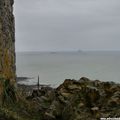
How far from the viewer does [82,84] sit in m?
14.5

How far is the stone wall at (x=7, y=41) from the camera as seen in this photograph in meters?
11.6

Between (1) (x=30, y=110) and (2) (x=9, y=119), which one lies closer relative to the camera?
(2) (x=9, y=119)

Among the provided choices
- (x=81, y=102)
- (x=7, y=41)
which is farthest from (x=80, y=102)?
(x=7, y=41)

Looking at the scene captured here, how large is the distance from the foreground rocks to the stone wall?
1692 millimetres

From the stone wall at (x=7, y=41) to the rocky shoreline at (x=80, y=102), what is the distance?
1.59 metres

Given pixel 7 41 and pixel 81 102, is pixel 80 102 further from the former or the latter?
pixel 7 41

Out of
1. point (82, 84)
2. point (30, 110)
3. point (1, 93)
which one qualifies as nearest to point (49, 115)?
point (30, 110)

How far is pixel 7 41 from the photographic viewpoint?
12094 millimetres

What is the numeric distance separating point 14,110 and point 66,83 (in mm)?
4022

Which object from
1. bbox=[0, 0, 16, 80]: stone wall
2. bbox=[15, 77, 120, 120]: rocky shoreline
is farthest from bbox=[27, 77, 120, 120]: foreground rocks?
bbox=[0, 0, 16, 80]: stone wall

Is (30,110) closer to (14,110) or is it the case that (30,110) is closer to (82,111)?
(14,110)

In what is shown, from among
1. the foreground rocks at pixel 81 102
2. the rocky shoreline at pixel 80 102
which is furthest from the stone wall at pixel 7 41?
the foreground rocks at pixel 81 102

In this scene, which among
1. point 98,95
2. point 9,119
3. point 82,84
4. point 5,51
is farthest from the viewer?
point 82,84

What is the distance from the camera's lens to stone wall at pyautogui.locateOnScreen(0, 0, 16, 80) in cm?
1156
